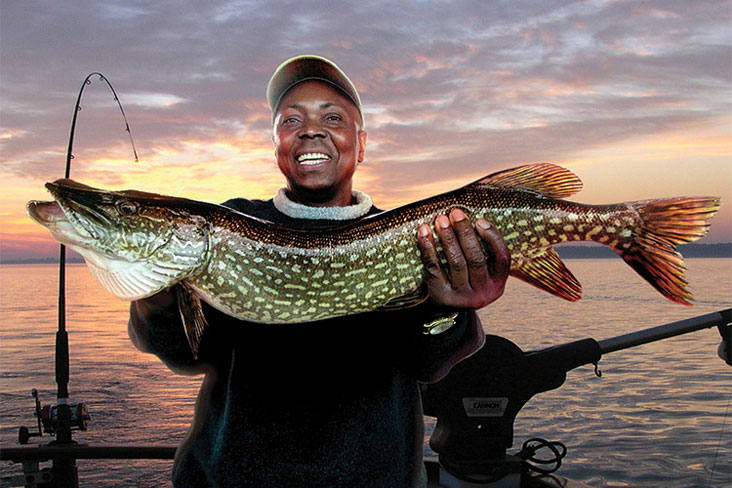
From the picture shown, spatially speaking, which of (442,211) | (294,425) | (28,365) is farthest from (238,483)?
→ (28,365)

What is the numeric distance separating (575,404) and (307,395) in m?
10.9

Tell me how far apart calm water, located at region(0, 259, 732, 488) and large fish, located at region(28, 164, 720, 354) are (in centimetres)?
175

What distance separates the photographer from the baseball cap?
2.16 m

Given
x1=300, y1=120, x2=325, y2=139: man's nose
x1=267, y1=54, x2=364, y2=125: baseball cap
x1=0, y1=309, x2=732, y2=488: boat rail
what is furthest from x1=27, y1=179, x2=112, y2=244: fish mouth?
x1=0, y1=309, x2=732, y2=488: boat rail

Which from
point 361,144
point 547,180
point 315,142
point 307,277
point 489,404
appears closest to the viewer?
point 307,277

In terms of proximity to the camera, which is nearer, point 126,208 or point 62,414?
point 126,208

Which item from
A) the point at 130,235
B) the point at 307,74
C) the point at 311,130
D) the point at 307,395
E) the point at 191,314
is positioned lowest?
the point at 307,395

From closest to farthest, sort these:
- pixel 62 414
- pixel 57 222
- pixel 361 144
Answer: pixel 57 222 → pixel 361 144 → pixel 62 414

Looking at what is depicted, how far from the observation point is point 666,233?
1.74 m

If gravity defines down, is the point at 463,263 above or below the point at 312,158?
below

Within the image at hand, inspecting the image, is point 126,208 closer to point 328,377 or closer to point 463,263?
point 328,377

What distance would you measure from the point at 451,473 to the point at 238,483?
148 cm

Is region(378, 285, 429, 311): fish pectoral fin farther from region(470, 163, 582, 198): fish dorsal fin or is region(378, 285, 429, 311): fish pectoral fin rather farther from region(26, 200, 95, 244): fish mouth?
region(26, 200, 95, 244): fish mouth

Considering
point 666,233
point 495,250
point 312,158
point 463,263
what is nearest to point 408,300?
point 463,263
